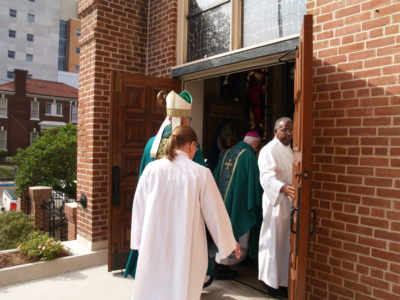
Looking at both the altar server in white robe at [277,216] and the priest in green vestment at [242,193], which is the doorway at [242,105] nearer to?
the priest in green vestment at [242,193]

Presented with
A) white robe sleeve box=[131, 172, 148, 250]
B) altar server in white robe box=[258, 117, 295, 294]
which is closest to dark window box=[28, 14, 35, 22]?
altar server in white robe box=[258, 117, 295, 294]

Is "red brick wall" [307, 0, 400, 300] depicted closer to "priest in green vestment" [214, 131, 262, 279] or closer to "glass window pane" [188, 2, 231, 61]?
"priest in green vestment" [214, 131, 262, 279]

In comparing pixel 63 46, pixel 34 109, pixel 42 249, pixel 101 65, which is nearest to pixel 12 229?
pixel 42 249

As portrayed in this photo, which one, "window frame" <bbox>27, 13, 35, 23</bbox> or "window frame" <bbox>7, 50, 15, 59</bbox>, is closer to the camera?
"window frame" <bbox>7, 50, 15, 59</bbox>

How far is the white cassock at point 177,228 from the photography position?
3.15m

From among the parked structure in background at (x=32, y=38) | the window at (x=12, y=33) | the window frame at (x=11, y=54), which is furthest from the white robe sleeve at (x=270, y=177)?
the window at (x=12, y=33)

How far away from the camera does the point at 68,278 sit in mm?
5070

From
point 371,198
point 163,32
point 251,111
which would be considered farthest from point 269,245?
point 251,111

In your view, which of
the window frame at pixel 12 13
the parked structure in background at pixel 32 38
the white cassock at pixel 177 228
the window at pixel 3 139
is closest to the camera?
the white cassock at pixel 177 228

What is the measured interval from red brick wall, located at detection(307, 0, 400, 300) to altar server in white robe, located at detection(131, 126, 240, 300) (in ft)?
3.71

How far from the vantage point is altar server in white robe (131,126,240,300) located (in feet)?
10.3

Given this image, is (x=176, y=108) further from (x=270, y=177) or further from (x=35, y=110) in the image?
(x=35, y=110)

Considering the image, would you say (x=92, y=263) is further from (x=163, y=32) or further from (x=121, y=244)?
(x=163, y=32)

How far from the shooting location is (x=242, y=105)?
8.24m
